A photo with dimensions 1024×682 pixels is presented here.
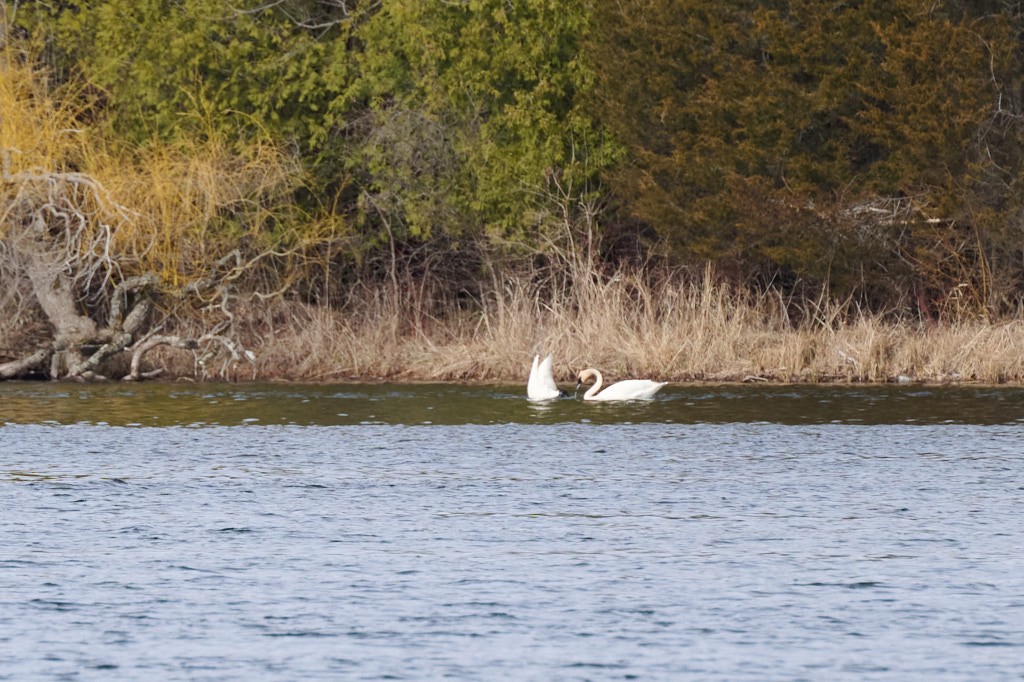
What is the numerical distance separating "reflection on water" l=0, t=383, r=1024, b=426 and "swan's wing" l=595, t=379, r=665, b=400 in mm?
155

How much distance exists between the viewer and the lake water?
30.0ft

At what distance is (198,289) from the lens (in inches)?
1256

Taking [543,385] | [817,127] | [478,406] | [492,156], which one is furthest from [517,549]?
[492,156]

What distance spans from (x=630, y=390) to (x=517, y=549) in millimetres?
12994

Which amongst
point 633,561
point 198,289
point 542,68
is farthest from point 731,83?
point 633,561

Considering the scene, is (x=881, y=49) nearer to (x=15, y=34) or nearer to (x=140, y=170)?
(x=140, y=170)

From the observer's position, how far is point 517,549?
12.3 m

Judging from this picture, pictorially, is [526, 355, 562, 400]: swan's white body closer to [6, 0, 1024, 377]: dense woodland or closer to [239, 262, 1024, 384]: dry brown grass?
[239, 262, 1024, 384]: dry brown grass

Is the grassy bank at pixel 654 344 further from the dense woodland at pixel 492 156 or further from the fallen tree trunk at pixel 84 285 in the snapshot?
the fallen tree trunk at pixel 84 285

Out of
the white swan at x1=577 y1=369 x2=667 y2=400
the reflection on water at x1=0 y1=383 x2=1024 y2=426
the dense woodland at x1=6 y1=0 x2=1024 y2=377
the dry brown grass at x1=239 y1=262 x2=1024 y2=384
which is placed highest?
the dense woodland at x1=6 y1=0 x2=1024 y2=377

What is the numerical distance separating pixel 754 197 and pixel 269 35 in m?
10.3

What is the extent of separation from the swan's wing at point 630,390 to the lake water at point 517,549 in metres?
2.76

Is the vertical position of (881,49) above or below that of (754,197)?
above

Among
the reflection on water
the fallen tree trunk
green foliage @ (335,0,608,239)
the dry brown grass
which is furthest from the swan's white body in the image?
green foliage @ (335,0,608,239)
